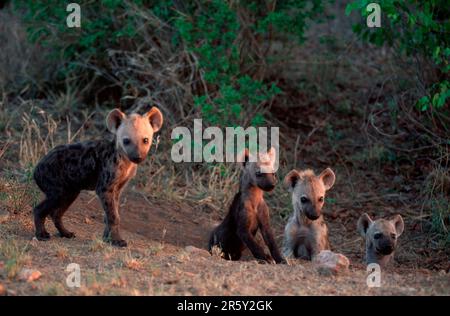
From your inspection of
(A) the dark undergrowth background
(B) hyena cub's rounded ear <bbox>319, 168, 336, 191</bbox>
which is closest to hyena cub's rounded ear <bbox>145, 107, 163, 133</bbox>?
(A) the dark undergrowth background

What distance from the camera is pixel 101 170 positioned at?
6543 millimetres

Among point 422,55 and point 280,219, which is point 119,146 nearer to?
point 280,219

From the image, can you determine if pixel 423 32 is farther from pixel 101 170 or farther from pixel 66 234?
pixel 66 234

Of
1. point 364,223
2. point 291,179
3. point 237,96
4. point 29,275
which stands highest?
point 237,96

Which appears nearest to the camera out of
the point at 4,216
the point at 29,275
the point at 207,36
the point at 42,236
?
the point at 29,275

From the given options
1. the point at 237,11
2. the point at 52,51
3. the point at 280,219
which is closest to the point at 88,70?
the point at 52,51

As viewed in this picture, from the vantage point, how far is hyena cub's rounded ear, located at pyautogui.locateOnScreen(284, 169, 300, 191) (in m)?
7.10

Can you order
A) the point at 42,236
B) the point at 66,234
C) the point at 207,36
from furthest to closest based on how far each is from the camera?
the point at 207,36, the point at 66,234, the point at 42,236

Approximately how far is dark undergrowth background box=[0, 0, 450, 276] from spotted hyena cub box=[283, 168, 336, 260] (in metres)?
0.90

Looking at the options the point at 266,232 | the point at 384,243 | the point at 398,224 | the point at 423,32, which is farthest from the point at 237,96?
the point at 384,243

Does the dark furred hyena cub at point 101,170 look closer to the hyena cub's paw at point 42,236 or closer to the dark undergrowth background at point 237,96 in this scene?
the hyena cub's paw at point 42,236

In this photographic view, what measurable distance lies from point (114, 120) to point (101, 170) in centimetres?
43

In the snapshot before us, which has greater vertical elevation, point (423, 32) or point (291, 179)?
point (423, 32)

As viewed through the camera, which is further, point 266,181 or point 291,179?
point 291,179
